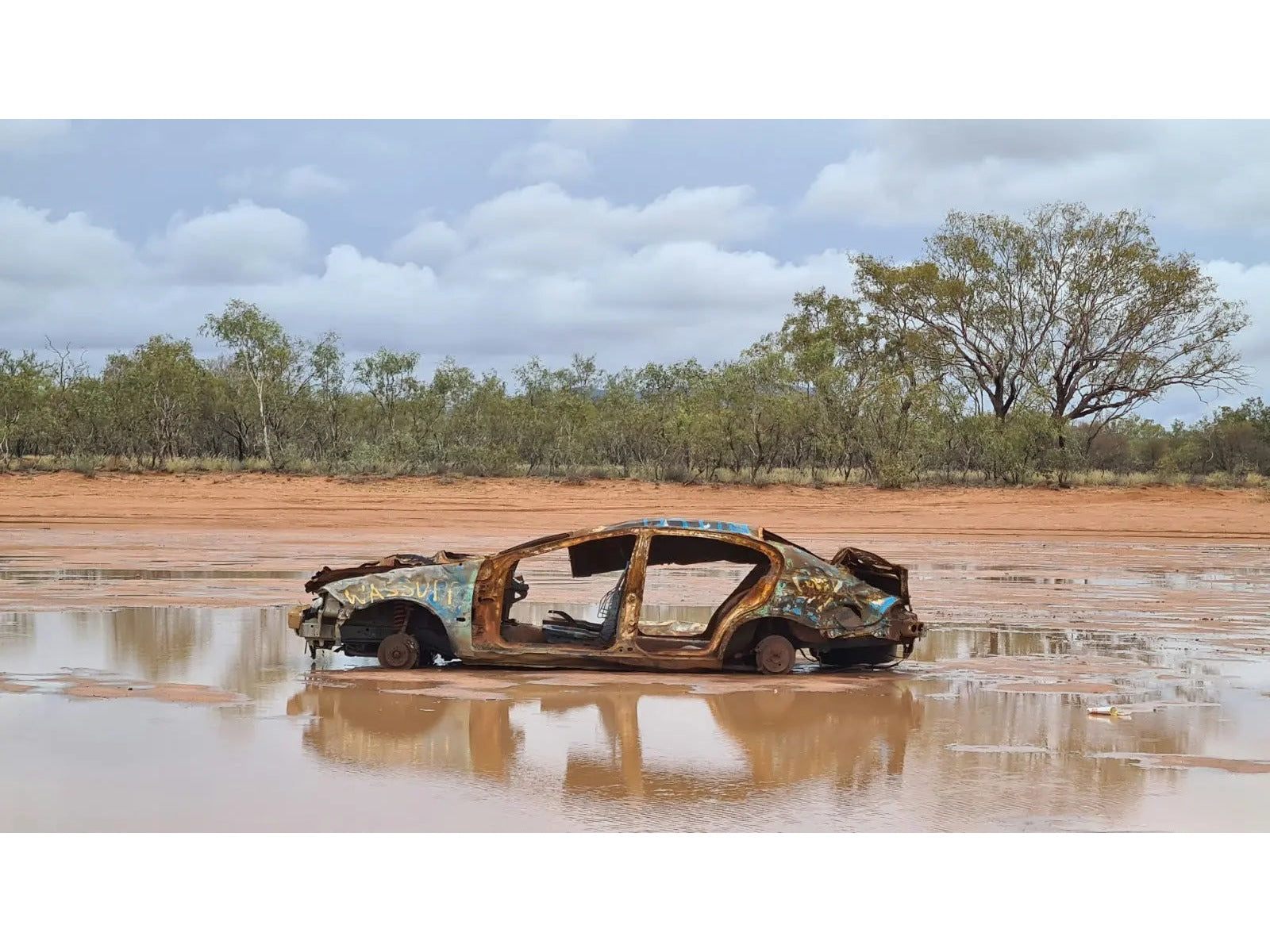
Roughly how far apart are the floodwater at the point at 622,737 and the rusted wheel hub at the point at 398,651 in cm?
24

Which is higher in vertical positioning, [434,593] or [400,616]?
[434,593]

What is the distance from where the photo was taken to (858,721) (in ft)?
31.9

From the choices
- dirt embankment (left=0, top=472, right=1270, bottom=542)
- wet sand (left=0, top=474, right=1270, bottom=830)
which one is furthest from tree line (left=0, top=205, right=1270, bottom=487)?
wet sand (left=0, top=474, right=1270, bottom=830)

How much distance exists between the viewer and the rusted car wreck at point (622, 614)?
37.1 feet

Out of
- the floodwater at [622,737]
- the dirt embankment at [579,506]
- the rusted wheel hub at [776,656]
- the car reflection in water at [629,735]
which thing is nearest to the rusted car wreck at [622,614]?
the rusted wheel hub at [776,656]

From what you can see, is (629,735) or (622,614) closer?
(629,735)

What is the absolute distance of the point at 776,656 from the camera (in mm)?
11430

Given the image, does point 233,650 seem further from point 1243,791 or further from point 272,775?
point 1243,791

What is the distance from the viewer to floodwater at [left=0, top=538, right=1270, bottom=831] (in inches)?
283

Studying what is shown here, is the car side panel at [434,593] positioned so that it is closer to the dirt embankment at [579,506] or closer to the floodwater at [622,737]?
the floodwater at [622,737]

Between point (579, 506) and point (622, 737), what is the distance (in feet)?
85.1

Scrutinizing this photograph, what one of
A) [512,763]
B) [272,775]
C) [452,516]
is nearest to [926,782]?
[512,763]

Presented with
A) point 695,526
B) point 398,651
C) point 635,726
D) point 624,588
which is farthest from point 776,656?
point 398,651

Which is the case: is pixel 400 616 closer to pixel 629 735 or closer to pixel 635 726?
pixel 635 726
